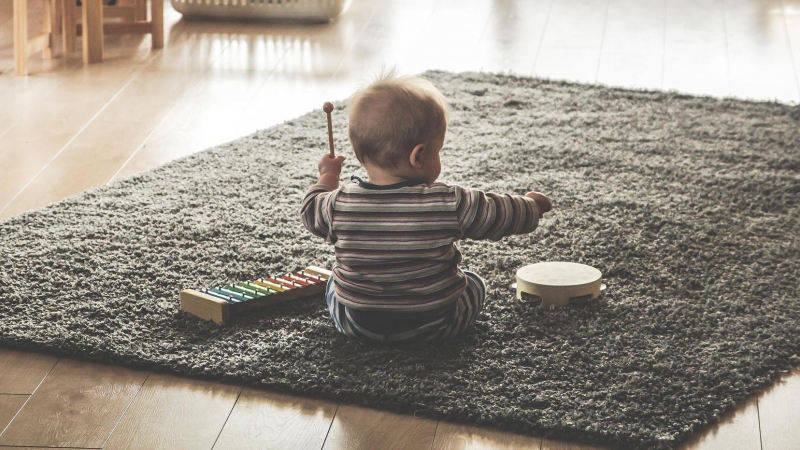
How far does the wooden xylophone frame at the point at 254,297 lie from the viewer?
1.58 metres

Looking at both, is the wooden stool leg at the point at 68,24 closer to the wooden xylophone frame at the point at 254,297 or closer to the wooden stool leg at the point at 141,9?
the wooden stool leg at the point at 141,9

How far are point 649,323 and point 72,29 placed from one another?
7.27 ft

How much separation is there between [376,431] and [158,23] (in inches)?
86.1

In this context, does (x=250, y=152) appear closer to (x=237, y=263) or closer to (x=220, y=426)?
(x=237, y=263)

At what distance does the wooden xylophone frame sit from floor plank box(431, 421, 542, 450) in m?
0.40

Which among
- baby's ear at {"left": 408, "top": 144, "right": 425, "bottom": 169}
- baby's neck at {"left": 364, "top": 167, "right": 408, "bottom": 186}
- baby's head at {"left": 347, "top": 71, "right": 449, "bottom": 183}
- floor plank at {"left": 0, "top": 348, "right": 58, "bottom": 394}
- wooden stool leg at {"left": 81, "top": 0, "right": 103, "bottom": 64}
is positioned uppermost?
wooden stool leg at {"left": 81, "top": 0, "right": 103, "bottom": 64}

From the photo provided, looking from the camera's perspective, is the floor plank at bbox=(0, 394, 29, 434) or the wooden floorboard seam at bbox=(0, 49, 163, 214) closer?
the floor plank at bbox=(0, 394, 29, 434)

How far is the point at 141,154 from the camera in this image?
2398mm

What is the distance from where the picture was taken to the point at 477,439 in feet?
4.34

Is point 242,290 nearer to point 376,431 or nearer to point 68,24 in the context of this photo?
point 376,431

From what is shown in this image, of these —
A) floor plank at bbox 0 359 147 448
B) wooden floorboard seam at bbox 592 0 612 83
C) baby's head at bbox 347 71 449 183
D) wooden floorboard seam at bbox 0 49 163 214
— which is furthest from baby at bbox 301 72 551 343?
wooden floorboard seam at bbox 592 0 612 83

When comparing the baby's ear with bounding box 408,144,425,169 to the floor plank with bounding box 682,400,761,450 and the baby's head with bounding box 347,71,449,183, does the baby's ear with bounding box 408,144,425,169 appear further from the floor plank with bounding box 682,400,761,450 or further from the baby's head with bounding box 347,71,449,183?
the floor plank with bounding box 682,400,761,450

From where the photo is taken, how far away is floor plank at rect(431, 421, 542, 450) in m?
1.31

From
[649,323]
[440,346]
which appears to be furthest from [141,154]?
[649,323]
